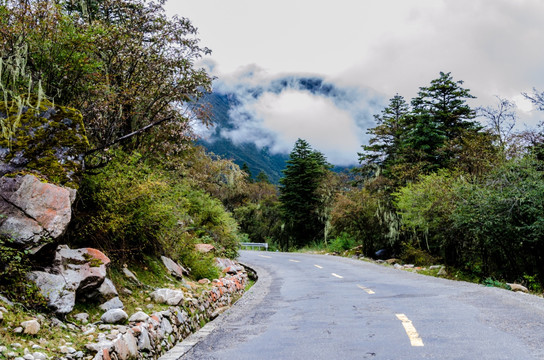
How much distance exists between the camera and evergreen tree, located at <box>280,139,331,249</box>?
43500mm

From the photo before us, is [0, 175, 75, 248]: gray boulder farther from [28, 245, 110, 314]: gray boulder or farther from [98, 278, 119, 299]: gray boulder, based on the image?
[98, 278, 119, 299]: gray boulder

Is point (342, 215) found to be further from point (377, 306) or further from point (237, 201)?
point (237, 201)

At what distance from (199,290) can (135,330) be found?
370 cm

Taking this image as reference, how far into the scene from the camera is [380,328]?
582cm

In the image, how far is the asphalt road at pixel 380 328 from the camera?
15.4ft

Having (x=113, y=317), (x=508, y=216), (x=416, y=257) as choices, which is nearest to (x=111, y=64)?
(x=113, y=317)

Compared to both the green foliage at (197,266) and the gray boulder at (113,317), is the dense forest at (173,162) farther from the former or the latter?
the gray boulder at (113,317)

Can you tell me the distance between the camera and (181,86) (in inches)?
457

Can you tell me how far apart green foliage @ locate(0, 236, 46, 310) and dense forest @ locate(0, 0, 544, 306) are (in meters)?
0.04

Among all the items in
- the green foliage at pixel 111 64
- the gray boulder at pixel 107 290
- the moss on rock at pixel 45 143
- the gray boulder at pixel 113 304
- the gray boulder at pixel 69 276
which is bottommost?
the gray boulder at pixel 113 304

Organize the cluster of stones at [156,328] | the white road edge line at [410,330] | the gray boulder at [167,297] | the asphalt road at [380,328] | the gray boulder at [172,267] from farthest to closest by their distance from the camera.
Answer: the gray boulder at [172,267]
the gray boulder at [167,297]
the white road edge line at [410,330]
the asphalt road at [380,328]
the cluster of stones at [156,328]

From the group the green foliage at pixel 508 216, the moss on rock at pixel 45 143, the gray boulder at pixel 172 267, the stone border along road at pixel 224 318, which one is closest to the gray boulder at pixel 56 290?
the stone border along road at pixel 224 318

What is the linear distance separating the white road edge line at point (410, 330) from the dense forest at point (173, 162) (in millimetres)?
4626

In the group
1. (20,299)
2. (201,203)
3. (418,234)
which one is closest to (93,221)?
(20,299)
